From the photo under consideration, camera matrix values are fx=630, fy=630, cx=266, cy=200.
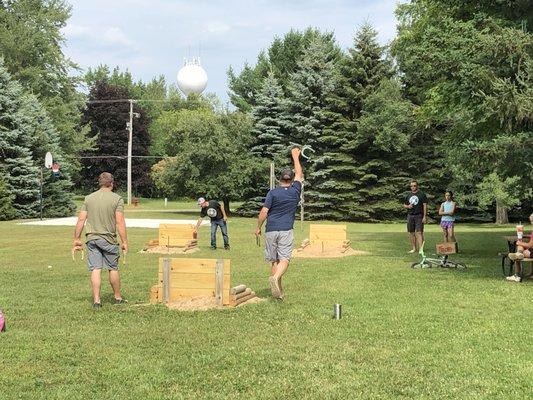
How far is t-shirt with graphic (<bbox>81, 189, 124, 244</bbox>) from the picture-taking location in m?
8.63

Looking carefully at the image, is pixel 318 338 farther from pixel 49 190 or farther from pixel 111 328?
pixel 49 190

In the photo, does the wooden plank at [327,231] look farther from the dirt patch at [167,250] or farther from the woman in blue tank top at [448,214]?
the dirt patch at [167,250]

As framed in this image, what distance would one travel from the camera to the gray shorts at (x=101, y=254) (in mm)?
8617

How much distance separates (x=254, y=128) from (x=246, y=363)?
132ft

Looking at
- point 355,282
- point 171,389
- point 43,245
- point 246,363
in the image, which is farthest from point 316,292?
point 43,245

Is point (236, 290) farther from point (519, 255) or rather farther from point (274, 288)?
point (519, 255)

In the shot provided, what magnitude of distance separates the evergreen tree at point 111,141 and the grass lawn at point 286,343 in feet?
183

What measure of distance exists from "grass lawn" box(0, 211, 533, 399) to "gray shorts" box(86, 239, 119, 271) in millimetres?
586

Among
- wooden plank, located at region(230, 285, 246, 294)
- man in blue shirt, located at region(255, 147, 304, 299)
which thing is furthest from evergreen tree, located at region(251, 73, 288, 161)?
wooden plank, located at region(230, 285, 246, 294)

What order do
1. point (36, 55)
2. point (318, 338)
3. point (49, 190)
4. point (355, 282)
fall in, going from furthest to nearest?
point (36, 55)
point (49, 190)
point (355, 282)
point (318, 338)

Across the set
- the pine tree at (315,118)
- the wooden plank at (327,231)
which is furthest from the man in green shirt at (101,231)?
the pine tree at (315,118)

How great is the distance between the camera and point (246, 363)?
5660 mm

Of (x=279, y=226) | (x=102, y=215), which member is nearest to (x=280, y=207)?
(x=279, y=226)

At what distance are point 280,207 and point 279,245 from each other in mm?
555
